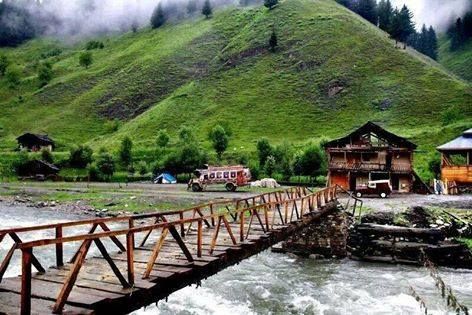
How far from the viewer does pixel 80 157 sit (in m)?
87.8

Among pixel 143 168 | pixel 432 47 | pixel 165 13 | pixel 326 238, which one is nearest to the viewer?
pixel 326 238

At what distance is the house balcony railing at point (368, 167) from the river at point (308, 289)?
27434 millimetres

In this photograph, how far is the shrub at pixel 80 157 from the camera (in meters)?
87.4

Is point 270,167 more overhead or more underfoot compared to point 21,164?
more underfoot

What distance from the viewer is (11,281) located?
9.80m

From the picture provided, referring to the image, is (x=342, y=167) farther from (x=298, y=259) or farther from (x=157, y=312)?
(x=157, y=312)

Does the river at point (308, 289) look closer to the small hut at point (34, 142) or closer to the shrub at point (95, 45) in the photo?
the small hut at point (34, 142)

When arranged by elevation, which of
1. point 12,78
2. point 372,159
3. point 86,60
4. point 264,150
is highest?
point 86,60

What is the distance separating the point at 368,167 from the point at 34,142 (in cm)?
7675

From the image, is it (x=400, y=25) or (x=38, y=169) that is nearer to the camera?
(x=38, y=169)

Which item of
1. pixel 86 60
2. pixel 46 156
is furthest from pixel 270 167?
pixel 86 60

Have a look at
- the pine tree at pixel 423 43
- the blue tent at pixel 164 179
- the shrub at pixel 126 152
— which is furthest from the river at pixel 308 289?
the pine tree at pixel 423 43

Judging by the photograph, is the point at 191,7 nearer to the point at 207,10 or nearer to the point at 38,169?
the point at 207,10

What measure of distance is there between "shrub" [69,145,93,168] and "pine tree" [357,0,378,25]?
120635mm
